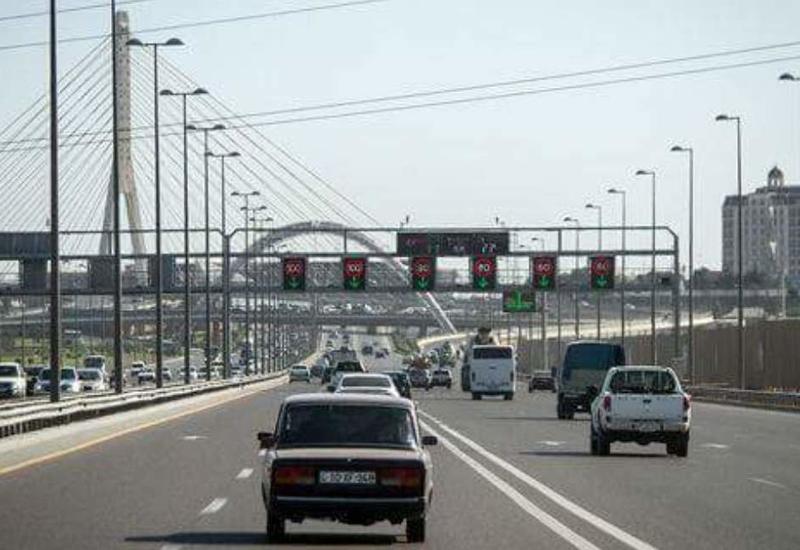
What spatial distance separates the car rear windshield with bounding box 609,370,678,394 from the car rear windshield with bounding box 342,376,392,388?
824 cm

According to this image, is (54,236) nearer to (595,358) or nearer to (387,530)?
(595,358)

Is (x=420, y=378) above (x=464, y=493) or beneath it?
beneath

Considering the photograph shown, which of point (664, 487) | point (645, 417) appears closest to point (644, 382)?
point (645, 417)

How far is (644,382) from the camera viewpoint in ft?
134

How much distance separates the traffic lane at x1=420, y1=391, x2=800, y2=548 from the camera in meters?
22.0

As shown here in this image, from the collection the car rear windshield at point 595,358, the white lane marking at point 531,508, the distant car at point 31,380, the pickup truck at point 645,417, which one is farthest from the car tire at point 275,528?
the distant car at point 31,380

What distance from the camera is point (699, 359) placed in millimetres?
119500

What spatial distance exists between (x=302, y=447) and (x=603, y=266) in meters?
88.5

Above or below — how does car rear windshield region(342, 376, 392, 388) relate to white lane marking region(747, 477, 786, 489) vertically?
above

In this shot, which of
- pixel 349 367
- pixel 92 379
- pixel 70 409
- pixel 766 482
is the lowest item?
pixel 92 379

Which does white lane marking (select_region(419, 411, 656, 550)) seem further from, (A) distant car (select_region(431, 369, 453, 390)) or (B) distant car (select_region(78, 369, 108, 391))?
(A) distant car (select_region(431, 369, 453, 390))

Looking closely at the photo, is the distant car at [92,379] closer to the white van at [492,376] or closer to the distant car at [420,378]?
the white van at [492,376]

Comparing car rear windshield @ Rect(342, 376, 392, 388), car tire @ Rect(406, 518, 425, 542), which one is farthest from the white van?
car tire @ Rect(406, 518, 425, 542)

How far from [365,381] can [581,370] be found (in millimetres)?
17590
